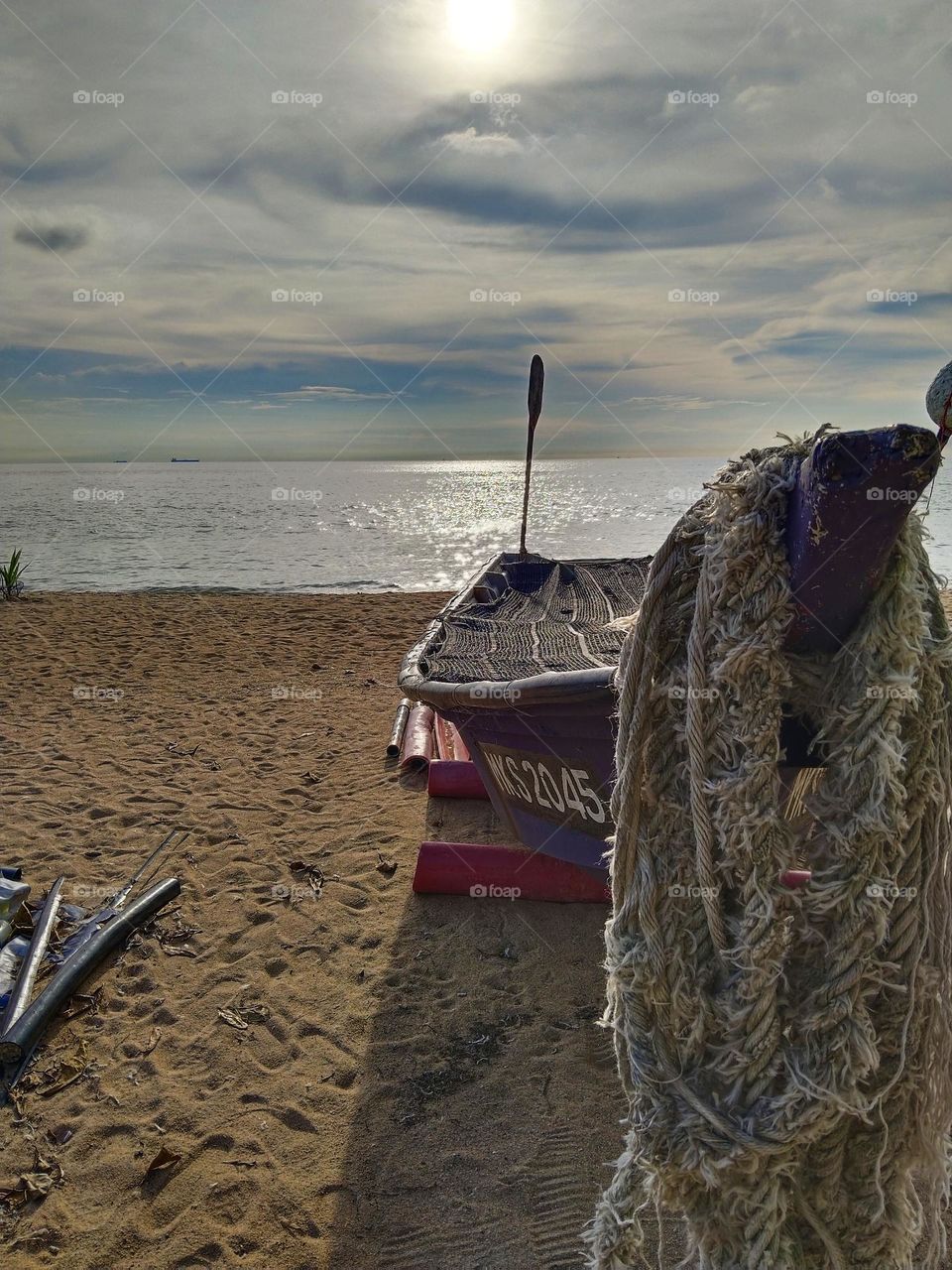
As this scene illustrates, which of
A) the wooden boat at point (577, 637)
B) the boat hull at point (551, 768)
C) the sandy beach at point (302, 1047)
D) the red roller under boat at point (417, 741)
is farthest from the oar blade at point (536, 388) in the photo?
the boat hull at point (551, 768)

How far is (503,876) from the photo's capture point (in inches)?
175

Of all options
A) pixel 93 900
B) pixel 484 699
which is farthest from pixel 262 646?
pixel 484 699

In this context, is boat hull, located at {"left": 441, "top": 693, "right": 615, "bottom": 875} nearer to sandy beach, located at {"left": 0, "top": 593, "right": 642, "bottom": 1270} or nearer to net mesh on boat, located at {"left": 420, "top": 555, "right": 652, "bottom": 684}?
net mesh on boat, located at {"left": 420, "top": 555, "right": 652, "bottom": 684}

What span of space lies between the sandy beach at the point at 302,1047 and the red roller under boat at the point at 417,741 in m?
0.24

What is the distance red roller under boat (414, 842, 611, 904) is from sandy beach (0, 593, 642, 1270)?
10cm

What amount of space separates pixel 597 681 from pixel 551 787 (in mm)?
900

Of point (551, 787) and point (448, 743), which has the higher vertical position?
point (551, 787)

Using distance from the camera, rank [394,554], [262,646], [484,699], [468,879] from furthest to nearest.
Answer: [394,554] < [262,646] < [468,879] < [484,699]

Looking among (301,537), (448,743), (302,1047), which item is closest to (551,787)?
(302,1047)

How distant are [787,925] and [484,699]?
2.17m

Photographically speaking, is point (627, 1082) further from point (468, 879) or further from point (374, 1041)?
point (468, 879)

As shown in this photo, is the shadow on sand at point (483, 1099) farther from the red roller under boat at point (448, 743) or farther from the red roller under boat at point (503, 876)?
the red roller under boat at point (448, 743)

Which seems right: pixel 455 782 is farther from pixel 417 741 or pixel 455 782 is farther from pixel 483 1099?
pixel 483 1099

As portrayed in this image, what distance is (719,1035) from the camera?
68.9 inches
